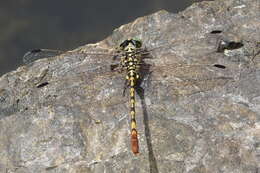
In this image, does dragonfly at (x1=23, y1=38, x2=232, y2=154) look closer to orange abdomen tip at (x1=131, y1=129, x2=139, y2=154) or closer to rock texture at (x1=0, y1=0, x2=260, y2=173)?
rock texture at (x1=0, y1=0, x2=260, y2=173)

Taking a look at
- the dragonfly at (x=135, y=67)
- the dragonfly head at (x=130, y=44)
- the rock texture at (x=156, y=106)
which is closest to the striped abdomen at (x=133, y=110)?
the dragonfly at (x=135, y=67)

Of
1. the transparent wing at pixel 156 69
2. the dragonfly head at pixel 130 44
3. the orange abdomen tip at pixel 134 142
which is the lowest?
the orange abdomen tip at pixel 134 142

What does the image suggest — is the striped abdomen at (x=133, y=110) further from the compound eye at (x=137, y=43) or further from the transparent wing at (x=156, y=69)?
the compound eye at (x=137, y=43)

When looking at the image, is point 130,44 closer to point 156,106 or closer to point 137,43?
point 137,43

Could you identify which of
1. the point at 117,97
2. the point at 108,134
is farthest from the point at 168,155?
the point at 117,97

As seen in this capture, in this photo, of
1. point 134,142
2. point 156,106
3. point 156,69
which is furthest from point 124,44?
point 134,142

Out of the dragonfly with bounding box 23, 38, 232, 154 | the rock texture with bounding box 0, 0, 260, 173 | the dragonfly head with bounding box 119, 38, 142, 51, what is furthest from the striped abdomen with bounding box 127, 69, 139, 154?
the dragonfly head with bounding box 119, 38, 142, 51

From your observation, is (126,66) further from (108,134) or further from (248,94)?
(248,94)

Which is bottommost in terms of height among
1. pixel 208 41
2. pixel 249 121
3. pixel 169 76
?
pixel 249 121
